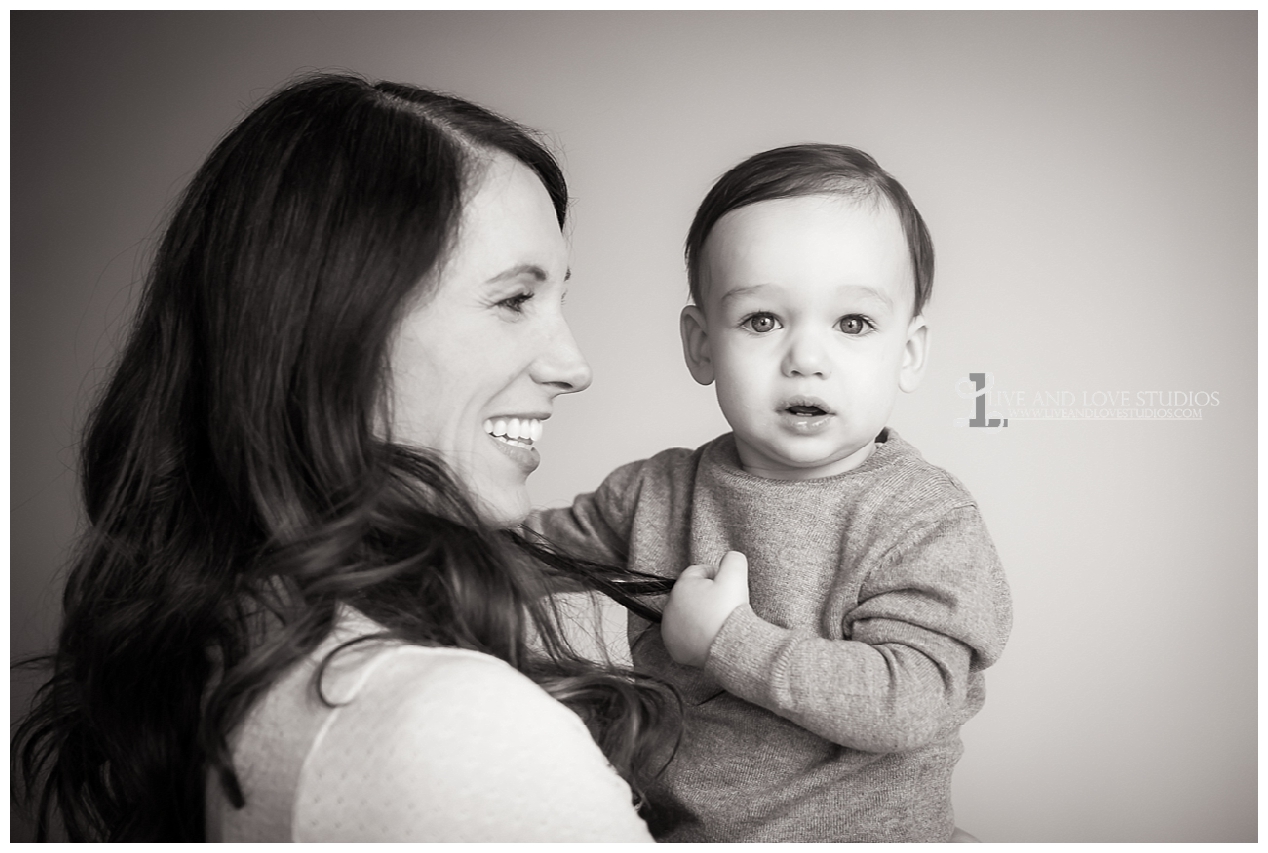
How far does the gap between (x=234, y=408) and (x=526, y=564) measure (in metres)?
0.42

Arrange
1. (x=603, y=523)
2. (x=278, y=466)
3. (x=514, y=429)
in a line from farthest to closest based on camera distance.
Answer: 1. (x=603, y=523)
2. (x=514, y=429)
3. (x=278, y=466)

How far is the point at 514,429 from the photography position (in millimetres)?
1473

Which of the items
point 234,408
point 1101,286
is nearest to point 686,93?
point 1101,286

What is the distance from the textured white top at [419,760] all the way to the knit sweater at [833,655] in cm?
38

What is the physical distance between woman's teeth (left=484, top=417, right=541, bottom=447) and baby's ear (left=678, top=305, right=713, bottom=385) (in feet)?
0.94

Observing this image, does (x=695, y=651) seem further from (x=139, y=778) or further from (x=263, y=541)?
(x=139, y=778)

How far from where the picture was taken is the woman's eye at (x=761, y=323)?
1.53m

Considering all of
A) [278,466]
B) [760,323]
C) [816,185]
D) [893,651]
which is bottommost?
[893,651]

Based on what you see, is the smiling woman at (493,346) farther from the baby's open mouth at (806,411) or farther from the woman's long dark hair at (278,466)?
the baby's open mouth at (806,411)

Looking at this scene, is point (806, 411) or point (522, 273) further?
point (806, 411)

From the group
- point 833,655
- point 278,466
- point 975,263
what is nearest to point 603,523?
point 833,655

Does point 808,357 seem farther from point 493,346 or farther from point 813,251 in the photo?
point 493,346

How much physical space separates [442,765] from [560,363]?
23.1 inches

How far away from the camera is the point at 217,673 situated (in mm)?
1196
